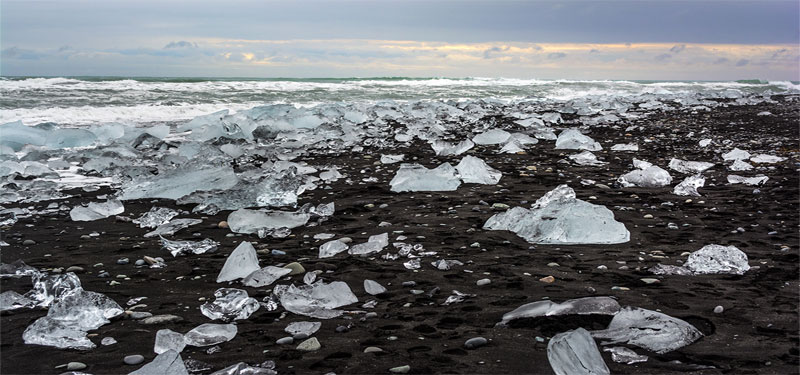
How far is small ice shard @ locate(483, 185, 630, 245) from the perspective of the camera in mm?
2938

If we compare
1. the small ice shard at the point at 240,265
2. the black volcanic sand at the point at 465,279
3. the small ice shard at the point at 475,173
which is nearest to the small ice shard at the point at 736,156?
the black volcanic sand at the point at 465,279

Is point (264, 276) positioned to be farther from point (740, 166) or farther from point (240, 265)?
point (740, 166)

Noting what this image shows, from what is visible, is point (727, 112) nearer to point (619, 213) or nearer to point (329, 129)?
point (329, 129)

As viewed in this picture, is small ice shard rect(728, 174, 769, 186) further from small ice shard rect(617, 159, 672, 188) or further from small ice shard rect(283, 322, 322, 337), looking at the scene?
small ice shard rect(283, 322, 322, 337)

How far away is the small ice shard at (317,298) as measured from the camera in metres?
2.14

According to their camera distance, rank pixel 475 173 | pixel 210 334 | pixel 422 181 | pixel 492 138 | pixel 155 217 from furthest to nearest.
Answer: pixel 492 138
pixel 475 173
pixel 422 181
pixel 155 217
pixel 210 334

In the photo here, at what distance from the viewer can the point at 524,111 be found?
37.9ft

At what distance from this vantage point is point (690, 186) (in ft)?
13.4

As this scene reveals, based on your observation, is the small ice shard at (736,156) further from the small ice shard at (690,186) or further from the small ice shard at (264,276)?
the small ice shard at (264,276)

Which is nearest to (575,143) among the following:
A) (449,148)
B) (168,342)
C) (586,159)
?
(586,159)

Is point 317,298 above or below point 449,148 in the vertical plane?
below

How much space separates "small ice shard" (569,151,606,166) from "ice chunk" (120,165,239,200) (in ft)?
10.6

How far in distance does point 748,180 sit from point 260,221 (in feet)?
12.4

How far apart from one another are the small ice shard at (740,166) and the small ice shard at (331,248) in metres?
3.83
